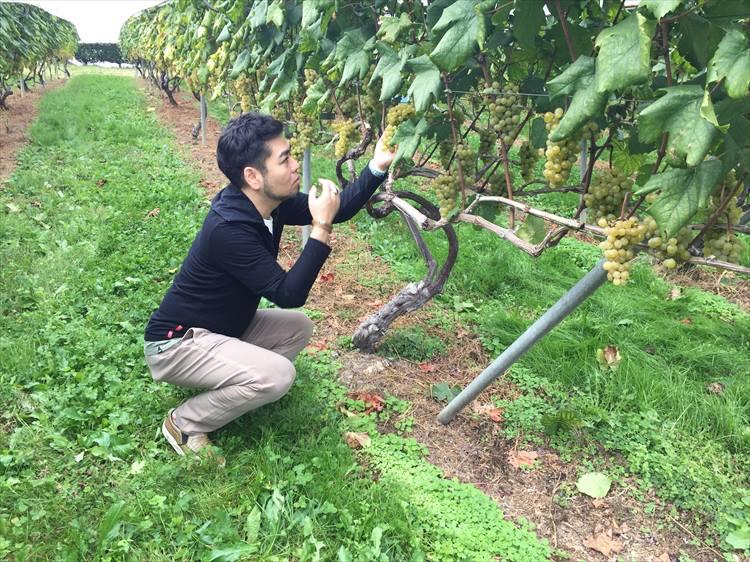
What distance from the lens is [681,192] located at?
1.41 meters

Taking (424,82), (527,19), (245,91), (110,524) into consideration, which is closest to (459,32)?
(527,19)

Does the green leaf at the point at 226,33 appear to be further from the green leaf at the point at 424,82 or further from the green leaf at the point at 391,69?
the green leaf at the point at 424,82

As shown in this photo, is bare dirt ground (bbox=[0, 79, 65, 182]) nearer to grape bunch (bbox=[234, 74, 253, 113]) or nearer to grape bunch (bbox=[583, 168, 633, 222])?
grape bunch (bbox=[234, 74, 253, 113])

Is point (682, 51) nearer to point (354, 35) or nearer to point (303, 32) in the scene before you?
point (354, 35)

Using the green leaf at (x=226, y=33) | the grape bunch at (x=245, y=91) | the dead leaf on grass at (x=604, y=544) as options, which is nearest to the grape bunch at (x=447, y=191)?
the dead leaf on grass at (x=604, y=544)

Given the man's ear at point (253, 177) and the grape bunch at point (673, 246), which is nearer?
the grape bunch at point (673, 246)

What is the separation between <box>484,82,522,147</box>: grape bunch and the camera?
2033 millimetres

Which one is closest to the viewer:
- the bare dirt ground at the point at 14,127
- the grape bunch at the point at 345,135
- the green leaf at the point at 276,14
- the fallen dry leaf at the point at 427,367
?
the green leaf at the point at 276,14

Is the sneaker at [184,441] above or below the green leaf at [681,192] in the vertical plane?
below

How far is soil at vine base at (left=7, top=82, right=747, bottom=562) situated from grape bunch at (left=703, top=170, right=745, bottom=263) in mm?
1277

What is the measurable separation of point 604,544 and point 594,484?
279mm

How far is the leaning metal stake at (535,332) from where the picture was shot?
6.43ft

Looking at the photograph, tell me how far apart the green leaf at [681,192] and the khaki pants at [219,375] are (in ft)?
5.35

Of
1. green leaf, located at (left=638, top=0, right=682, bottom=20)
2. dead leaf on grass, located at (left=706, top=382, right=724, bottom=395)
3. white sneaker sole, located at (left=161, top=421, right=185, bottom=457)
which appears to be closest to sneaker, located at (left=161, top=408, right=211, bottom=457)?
white sneaker sole, located at (left=161, top=421, right=185, bottom=457)
